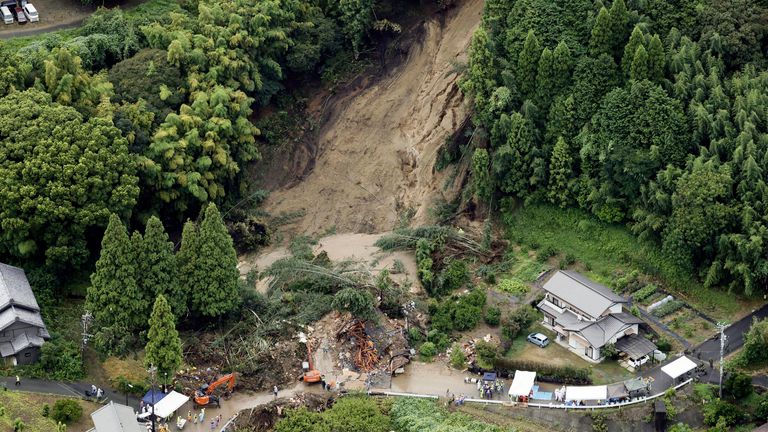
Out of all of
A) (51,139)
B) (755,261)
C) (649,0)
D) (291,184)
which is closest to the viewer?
(755,261)

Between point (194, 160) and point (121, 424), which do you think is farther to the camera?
point (194, 160)

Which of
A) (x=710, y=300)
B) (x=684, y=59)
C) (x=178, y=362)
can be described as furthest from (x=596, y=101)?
(x=178, y=362)

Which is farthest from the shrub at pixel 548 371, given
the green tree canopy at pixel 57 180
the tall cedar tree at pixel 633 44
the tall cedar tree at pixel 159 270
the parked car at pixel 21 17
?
the parked car at pixel 21 17

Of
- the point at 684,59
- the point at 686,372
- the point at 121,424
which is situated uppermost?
the point at 684,59

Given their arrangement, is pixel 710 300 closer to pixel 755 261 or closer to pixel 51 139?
pixel 755 261

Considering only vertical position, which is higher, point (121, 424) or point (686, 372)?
point (121, 424)

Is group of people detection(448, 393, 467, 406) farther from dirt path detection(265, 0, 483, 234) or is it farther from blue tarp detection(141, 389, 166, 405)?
dirt path detection(265, 0, 483, 234)

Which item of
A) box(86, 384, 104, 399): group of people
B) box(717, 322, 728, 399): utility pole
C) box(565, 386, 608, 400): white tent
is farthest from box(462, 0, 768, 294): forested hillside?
box(86, 384, 104, 399): group of people

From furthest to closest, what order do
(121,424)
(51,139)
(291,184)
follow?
(291,184), (51,139), (121,424)
